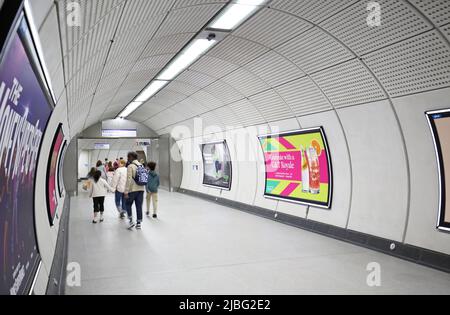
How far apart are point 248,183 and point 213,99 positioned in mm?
3043

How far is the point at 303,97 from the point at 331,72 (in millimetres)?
1477

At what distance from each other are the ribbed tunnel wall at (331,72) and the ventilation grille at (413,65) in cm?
2

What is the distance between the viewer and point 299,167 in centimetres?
982

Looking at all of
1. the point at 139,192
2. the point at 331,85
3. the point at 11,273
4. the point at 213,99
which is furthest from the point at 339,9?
the point at 213,99

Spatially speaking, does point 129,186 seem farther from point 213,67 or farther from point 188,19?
point 188,19

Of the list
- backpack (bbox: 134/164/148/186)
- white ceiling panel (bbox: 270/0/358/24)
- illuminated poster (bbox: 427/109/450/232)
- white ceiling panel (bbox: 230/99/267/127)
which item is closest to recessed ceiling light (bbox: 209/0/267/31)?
white ceiling panel (bbox: 270/0/358/24)

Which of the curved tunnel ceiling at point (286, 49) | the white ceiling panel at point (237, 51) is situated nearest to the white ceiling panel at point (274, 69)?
the curved tunnel ceiling at point (286, 49)

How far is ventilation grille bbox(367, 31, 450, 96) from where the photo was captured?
5250 mm

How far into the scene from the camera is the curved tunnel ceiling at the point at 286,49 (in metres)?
4.92

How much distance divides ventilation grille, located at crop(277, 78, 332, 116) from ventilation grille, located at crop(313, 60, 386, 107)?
27 centimetres

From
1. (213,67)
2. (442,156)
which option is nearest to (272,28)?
(213,67)

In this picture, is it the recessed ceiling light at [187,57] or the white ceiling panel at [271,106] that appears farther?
the white ceiling panel at [271,106]

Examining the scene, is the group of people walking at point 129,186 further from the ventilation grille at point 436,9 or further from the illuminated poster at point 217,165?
the ventilation grille at point 436,9

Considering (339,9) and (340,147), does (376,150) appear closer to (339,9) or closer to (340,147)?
(340,147)
